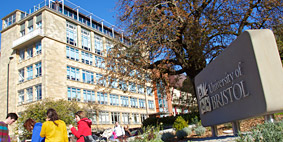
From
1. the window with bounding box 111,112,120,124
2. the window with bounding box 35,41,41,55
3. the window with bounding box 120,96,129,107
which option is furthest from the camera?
the window with bounding box 120,96,129,107

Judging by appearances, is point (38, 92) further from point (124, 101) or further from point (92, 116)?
point (124, 101)

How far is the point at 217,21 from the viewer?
51.3 feet

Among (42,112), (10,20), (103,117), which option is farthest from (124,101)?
(42,112)

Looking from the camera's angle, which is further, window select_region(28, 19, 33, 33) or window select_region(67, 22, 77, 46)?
window select_region(67, 22, 77, 46)

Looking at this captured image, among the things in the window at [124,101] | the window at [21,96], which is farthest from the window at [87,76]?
the window at [21,96]

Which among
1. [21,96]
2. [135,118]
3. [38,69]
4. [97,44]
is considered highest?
[97,44]

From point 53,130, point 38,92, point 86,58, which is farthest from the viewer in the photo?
point 86,58

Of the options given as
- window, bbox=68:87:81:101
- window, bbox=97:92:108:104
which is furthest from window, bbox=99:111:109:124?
window, bbox=68:87:81:101

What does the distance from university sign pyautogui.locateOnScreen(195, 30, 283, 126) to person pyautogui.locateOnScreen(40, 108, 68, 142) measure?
474cm

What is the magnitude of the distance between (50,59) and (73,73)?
4897mm

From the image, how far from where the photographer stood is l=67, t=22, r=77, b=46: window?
143 feet

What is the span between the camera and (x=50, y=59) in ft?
127

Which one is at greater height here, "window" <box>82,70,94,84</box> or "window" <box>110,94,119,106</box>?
"window" <box>82,70,94,84</box>

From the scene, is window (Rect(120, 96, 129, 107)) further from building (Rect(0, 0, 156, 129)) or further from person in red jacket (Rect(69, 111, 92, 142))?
person in red jacket (Rect(69, 111, 92, 142))
